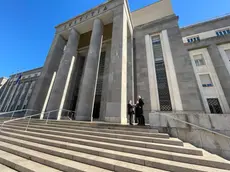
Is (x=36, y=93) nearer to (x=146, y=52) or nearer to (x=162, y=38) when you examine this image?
A: (x=146, y=52)

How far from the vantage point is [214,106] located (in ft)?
36.7

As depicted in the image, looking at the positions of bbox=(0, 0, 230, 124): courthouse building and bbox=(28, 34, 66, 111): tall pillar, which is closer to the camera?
bbox=(0, 0, 230, 124): courthouse building

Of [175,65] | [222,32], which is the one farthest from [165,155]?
[222,32]

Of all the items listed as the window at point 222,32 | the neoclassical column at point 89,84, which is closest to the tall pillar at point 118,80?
the neoclassical column at point 89,84

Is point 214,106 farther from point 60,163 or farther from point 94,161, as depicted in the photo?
point 60,163

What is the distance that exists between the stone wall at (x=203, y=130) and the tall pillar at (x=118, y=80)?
11.6ft

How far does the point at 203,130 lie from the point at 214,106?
10.0 m

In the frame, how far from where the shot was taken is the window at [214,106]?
35.6 feet

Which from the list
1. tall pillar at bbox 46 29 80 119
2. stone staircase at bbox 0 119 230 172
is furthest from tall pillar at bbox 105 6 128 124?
tall pillar at bbox 46 29 80 119

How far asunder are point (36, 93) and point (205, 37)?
24.1 metres

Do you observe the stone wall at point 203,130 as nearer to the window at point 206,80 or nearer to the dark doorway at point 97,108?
the dark doorway at point 97,108

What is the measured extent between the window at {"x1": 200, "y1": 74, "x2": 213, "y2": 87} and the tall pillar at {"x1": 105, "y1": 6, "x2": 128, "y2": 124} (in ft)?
33.6

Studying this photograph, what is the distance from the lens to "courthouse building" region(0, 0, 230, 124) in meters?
9.66

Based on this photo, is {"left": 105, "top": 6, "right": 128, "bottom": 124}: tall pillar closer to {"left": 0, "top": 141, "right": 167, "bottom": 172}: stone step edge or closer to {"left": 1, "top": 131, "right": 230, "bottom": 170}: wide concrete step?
{"left": 1, "top": 131, "right": 230, "bottom": 170}: wide concrete step
